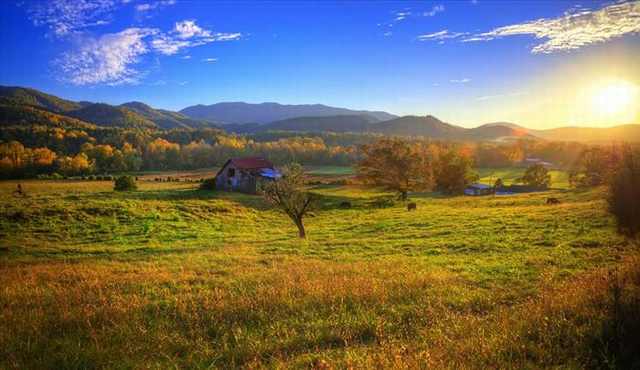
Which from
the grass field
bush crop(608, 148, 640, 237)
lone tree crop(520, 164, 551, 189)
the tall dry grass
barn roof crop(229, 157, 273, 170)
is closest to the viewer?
the tall dry grass

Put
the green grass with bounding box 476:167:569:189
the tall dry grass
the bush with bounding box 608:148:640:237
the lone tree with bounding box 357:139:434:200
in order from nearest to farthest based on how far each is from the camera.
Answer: the tall dry grass < the bush with bounding box 608:148:640:237 < the lone tree with bounding box 357:139:434:200 < the green grass with bounding box 476:167:569:189

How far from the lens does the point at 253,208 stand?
154 feet

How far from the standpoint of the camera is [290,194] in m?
28.8

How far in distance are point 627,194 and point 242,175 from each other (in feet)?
204

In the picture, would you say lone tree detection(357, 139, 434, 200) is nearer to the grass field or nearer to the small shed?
the small shed

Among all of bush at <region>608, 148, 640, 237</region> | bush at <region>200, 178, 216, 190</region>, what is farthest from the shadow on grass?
bush at <region>608, 148, 640, 237</region>

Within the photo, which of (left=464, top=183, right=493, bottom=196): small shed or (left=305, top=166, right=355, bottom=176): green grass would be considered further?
(left=305, top=166, right=355, bottom=176): green grass

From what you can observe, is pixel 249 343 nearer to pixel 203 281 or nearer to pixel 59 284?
pixel 203 281

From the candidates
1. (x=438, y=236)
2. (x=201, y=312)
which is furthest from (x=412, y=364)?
(x=438, y=236)

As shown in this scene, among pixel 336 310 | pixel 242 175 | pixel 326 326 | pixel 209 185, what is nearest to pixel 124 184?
pixel 209 185

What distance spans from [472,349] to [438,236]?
17898 mm

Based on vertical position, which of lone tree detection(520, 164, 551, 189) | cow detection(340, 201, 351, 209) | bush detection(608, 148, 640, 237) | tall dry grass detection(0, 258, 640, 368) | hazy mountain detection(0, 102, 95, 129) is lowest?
cow detection(340, 201, 351, 209)

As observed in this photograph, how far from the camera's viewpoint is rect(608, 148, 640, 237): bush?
41.4 ft

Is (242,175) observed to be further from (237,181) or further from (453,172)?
(453,172)
